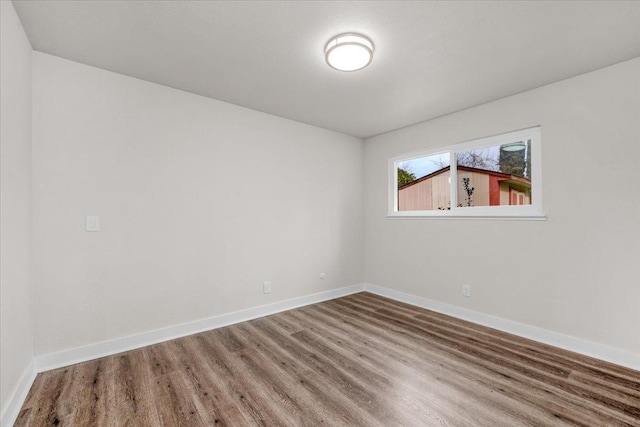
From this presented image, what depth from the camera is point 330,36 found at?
201 centimetres

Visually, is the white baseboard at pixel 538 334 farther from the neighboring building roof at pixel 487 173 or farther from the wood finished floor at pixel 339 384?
the neighboring building roof at pixel 487 173

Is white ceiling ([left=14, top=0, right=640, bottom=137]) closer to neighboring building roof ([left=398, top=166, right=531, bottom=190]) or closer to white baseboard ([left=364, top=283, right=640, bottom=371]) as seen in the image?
neighboring building roof ([left=398, top=166, right=531, bottom=190])

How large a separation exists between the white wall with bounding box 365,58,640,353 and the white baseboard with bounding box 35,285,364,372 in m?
1.99

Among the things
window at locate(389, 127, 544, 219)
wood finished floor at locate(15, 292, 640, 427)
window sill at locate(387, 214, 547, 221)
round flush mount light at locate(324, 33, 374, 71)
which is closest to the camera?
wood finished floor at locate(15, 292, 640, 427)

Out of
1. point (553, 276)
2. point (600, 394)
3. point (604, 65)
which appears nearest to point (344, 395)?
point (600, 394)

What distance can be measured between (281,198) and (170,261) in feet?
4.80

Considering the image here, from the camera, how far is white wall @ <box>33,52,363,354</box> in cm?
225

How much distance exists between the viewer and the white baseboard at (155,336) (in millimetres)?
2223

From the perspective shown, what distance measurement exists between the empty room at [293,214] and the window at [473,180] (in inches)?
1.0

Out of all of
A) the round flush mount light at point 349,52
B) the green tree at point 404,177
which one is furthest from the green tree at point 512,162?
the round flush mount light at point 349,52

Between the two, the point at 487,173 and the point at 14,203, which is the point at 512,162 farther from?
the point at 14,203

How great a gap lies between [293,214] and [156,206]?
161 centimetres

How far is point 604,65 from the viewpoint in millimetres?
2369

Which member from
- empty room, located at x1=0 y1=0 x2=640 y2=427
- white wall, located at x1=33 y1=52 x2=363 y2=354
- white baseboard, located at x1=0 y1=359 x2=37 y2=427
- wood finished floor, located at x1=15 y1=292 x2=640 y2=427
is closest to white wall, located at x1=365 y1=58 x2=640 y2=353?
empty room, located at x1=0 y1=0 x2=640 y2=427
